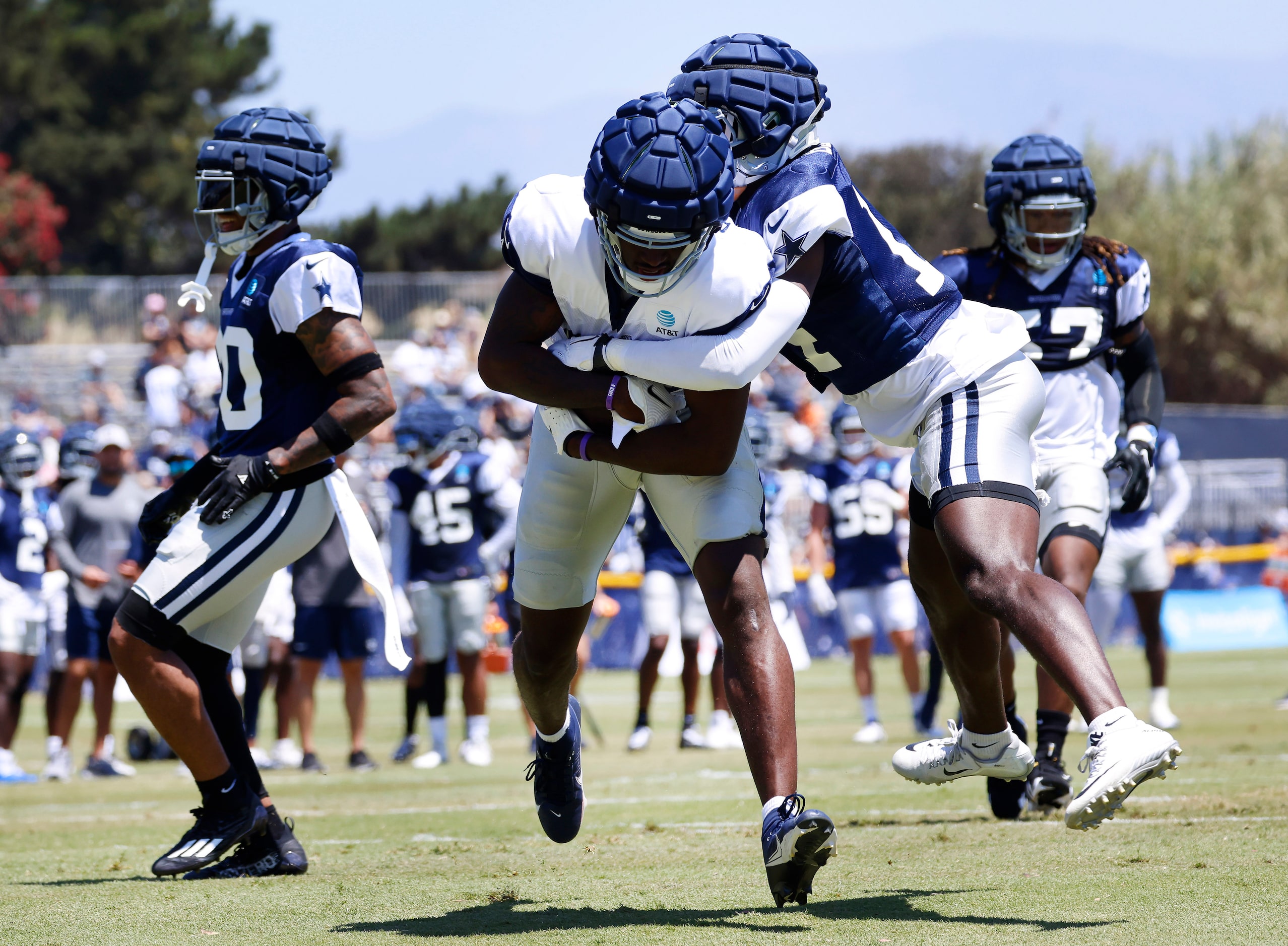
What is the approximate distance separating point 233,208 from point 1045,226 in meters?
3.02

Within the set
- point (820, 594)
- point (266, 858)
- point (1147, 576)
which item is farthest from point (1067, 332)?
point (820, 594)

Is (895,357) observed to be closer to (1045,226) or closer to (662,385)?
(662,385)

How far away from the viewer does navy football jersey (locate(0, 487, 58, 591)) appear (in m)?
10.1

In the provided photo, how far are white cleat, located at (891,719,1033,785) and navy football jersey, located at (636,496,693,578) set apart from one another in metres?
5.68

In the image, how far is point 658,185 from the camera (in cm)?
360

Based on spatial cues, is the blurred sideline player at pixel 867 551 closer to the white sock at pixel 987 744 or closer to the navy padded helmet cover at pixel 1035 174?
the navy padded helmet cover at pixel 1035 174

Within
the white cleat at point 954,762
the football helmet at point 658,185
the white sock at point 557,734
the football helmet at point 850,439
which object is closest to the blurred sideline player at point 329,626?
the football helmet at point 850,439

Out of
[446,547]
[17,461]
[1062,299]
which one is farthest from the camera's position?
[446,547]

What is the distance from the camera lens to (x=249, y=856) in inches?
198

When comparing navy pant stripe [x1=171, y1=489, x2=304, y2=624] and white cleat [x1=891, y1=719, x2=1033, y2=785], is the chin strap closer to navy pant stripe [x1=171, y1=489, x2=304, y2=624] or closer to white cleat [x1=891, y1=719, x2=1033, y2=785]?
navy pant stripe [x1=171, y1=489, x2=304, y2=624]

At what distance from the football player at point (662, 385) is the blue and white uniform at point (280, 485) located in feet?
3.33

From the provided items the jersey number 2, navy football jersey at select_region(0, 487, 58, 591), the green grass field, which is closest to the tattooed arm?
the jersey number 2

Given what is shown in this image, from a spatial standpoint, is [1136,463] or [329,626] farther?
[329,626]

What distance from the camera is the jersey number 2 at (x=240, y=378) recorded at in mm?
5020
